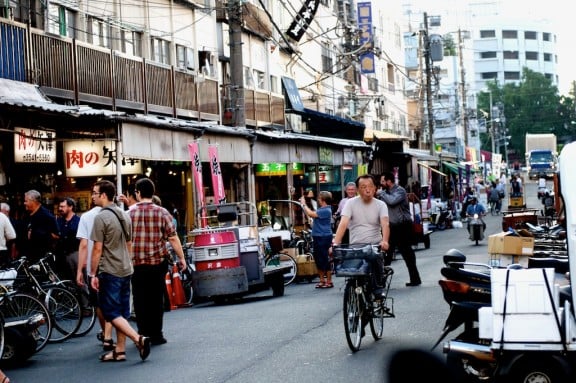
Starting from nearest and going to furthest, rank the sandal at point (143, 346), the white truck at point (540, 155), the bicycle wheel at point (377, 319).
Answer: the sandal at point (143, 346)
the bicycle wheel at point (377, 319)
the white truck at point (540, 155)

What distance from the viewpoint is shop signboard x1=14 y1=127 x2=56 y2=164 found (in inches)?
734

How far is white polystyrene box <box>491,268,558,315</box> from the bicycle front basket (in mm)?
A: 3359

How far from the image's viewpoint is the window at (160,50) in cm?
3117

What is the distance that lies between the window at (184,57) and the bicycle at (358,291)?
21.2 m

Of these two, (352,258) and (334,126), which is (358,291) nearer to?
(352,258)

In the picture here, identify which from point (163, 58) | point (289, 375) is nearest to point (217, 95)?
point (163, 58)

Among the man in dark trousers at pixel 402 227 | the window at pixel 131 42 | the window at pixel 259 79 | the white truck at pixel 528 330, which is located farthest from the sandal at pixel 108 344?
the window at pixel 259 79

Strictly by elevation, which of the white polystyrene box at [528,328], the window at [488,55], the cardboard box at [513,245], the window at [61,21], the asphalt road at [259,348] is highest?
the window at [488,55]

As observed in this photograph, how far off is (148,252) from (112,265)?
0.90 m

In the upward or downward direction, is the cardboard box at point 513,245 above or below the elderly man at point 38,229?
below

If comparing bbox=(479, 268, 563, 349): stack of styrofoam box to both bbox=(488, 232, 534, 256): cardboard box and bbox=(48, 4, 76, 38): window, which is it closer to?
bbox=(488, 232, 534, 256): cardboard box

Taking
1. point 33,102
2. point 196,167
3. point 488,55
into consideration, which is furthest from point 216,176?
point 488,55

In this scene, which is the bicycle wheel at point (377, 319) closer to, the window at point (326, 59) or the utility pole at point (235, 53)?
the utility pole at point (235, 53)

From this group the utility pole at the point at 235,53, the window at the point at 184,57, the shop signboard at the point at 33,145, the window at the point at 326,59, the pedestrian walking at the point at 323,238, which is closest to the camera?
the shop signboard at the point at 33,145
